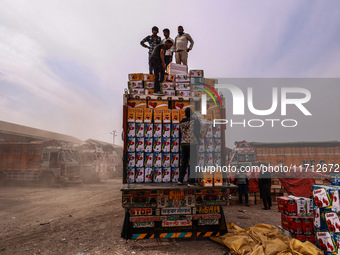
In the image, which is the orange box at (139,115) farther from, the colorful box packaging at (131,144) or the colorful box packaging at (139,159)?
the colorful box packaging at (139,159)

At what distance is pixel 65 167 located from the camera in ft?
56.1

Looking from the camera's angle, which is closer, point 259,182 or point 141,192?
point 141,192

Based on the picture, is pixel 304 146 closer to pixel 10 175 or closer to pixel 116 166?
pixel 116 166

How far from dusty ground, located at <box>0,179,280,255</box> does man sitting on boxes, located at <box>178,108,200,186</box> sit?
1673 mm

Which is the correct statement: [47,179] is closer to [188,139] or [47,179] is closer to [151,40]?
[151,40]

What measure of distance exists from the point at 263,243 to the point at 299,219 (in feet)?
3.59

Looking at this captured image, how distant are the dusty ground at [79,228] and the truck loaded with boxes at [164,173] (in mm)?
314

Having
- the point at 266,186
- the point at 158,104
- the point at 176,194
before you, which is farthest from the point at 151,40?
the point at 266,186

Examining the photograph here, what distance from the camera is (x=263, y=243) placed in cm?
480

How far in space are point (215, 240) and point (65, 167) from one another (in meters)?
14.7

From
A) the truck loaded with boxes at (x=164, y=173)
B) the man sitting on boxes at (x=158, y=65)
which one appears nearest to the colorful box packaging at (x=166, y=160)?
the truck loaded with boxes at (x=164, y=173)

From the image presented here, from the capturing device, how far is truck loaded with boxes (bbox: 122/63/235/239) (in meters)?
5.19

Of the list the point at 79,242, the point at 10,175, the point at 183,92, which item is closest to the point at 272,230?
the point at 183,92

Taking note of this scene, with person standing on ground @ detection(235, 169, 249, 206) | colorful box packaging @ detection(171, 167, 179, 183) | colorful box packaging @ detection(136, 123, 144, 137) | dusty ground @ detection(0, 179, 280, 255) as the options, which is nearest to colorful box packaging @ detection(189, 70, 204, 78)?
colorful box packaging @ detection(136, 123, 144, 137)
